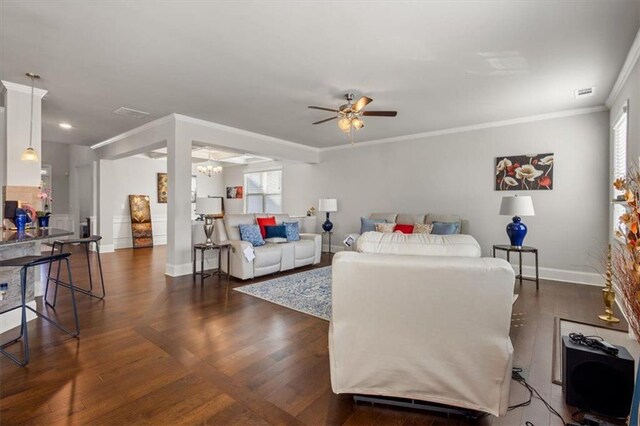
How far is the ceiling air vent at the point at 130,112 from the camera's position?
4.53m

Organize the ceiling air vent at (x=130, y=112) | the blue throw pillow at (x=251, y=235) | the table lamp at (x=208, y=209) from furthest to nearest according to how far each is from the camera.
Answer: the blue throw pillow at (x=251, y=235)
the table lamp at (x=208, y=209)
the ceiling air vent at (x=130, y=112)

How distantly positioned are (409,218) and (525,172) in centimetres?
202

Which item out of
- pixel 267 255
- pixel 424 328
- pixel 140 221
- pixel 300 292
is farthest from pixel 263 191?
pixel 424 328

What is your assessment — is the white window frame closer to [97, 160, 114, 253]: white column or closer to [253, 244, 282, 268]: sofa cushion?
[253, 244, 282, 268]: sofa cushion

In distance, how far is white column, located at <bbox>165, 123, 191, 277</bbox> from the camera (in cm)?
474

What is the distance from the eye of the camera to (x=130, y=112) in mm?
4648

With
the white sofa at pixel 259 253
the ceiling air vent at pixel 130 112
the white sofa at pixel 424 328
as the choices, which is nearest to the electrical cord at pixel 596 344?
the white sofa at pixel 424 328

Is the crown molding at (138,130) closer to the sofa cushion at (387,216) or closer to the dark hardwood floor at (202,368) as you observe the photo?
the dark hardwood floor at (202,368)

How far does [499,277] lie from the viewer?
1354 millimetres

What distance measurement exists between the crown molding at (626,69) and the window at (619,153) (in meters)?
0.34

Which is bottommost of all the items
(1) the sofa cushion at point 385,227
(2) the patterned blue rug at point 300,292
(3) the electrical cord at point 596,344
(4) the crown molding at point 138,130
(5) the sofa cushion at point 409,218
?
(2) the patterned blue rug at point 300,292

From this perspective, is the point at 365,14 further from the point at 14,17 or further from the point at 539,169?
the point at 539,169

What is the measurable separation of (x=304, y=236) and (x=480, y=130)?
3741 millimetres

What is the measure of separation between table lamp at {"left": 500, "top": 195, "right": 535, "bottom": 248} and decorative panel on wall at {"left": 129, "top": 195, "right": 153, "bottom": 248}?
27.2ft
